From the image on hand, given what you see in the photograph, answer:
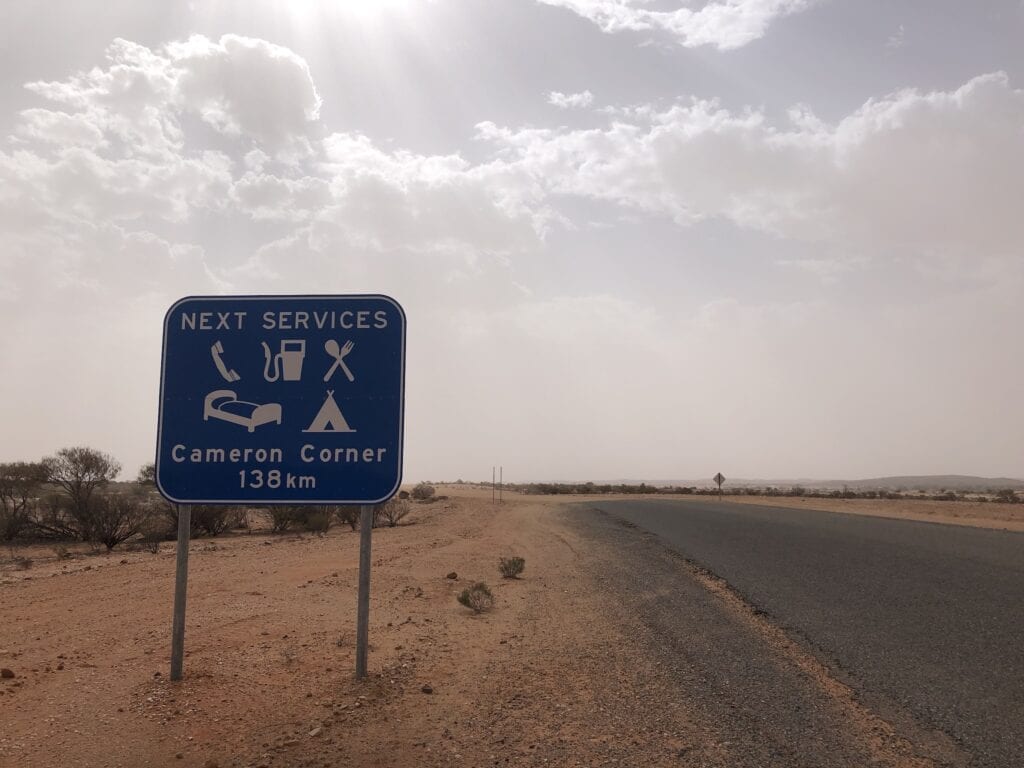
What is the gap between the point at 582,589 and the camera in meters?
10.9

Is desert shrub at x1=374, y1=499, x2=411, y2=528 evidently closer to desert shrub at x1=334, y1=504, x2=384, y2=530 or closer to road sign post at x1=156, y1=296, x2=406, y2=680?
desert shrub at x1=334, y1=504, x2=384, y2=530

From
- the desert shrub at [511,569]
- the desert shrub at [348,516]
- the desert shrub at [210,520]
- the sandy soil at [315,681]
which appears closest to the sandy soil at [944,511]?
the desert shrub at [511,569]

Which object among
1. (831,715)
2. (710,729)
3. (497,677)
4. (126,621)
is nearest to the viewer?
(710,729)

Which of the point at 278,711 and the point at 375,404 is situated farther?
the point at 375,404

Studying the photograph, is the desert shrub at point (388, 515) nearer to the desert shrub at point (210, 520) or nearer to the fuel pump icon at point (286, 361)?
the desert shrub at point (210, 520)

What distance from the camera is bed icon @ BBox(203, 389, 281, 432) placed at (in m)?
5.62

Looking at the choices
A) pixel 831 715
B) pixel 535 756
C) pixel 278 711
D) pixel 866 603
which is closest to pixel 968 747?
pixel 831 715

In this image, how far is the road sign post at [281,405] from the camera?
18.1 feet

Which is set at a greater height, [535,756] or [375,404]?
[375,404]

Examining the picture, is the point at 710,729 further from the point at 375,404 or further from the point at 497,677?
the point at 375,404

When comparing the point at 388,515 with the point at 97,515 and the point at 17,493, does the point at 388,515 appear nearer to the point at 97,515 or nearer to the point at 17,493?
the point at 97,515

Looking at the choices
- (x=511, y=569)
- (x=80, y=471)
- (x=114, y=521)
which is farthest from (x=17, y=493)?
(x=511, y=569)

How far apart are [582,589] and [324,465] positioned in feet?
21.2

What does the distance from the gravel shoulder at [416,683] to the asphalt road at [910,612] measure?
1.52 ft
